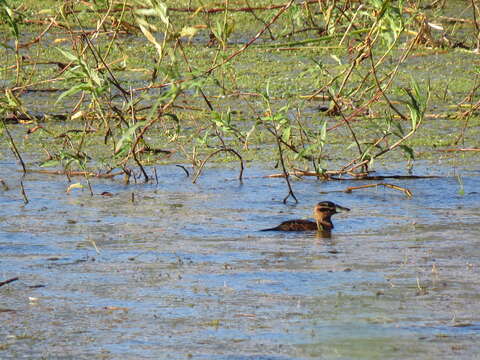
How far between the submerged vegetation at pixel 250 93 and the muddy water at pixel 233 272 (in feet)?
1.19

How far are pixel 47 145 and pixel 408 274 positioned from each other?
4.71m

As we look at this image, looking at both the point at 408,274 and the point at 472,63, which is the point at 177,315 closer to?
the point at 408,274

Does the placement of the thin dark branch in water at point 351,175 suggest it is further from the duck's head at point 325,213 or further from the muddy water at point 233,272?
the duck's head at point 325,213

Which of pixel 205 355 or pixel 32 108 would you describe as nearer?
pixel 205 355

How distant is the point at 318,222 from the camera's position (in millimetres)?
7316

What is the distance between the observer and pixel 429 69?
12.4m

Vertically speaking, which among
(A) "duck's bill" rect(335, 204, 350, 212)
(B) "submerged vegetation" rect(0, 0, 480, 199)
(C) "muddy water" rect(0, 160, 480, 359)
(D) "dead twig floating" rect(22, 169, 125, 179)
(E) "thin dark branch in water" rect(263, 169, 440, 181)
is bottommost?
(C) "muddy water" rect(0, 160, 480, 359)

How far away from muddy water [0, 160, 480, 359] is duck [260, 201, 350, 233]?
3.1 inches

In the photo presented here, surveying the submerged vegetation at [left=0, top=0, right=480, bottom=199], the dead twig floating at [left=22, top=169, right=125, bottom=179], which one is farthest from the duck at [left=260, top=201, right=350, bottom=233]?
the dead twig floating at [left=22, top=169, right=125, bottom=179]

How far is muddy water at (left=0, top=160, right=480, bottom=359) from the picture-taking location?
504 centimetres

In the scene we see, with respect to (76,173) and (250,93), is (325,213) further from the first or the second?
(76,173)

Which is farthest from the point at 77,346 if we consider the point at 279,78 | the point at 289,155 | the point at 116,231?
the point at 279,78

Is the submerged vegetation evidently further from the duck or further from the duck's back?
the duck's back

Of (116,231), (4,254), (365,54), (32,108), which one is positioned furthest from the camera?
(32,108)
